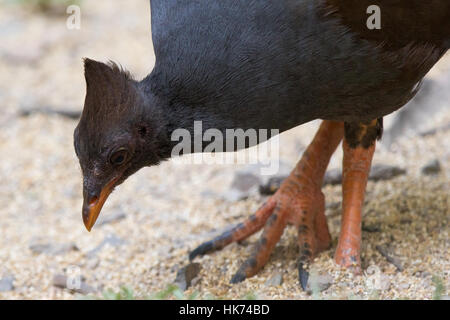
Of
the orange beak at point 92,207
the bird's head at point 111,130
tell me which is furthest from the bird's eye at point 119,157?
the orange beak at point 92,207

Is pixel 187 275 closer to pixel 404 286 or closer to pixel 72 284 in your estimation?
pixel 72 284

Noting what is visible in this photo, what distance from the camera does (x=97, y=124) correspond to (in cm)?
390

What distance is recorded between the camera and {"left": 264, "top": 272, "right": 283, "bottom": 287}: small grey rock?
183 inches

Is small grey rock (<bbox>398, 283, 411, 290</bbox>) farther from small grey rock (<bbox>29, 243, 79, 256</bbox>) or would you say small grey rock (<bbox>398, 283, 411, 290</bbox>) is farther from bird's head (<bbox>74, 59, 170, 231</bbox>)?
small grey rock (<bbox>29, 243, 79, 256</bbox>)

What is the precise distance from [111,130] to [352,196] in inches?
75.8

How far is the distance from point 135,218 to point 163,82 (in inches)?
97.6

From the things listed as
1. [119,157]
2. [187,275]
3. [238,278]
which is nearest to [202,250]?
[187,275]

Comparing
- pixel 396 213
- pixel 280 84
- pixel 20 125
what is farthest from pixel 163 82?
pixel 20 125

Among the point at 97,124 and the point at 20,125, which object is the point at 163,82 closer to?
the point at 97,124

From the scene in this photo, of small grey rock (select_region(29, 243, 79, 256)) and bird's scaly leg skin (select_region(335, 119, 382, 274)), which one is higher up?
bird's scaly leg skin (select_region(335, 119, 382, 274))

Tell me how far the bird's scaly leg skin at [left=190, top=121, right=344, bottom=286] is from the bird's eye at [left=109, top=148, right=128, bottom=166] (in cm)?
134

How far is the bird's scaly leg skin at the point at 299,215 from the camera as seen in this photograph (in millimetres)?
4863

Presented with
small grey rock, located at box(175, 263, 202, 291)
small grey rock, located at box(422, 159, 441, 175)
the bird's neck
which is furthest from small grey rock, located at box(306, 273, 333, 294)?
small grey rock, located at box(422, 159, 441, 175)
